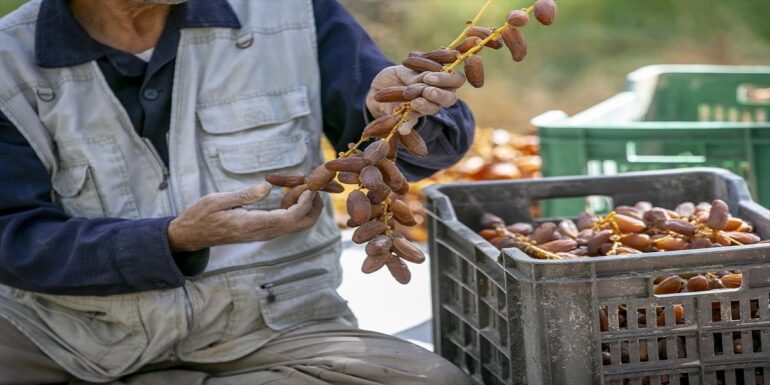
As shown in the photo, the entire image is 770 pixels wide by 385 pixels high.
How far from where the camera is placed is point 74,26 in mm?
2641

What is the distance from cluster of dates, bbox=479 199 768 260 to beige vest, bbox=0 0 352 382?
469 mm

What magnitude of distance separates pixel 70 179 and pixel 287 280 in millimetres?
524

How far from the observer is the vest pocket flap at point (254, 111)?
266 cm

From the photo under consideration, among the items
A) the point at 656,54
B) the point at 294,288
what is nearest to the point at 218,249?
the point at 294,288

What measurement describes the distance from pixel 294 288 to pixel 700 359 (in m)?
0.94

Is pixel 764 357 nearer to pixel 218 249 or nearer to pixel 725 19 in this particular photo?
pixel 218 249

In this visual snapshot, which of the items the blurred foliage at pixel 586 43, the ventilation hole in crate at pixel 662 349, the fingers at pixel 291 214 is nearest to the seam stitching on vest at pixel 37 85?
the fingers at pixel 291 214

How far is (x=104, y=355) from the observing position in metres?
2.58

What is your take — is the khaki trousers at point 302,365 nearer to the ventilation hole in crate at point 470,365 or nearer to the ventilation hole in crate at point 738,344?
the ventilation hole in crate at point 470,365

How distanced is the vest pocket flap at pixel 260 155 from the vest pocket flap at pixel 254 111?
0.14 ft

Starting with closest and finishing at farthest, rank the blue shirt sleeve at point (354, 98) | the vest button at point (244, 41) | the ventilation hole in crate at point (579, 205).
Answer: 1. the blue shirt sleeve at point (354, 98)
2. the vest button at point (244, 41)
3. the ventilation hole in crate at point (579, 205)

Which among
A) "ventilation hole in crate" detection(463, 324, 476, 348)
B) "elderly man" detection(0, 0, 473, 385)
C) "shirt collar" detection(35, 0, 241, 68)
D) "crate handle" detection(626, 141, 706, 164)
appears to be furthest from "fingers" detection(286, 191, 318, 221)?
"crate handle" detection(626, 141, 706, 164)

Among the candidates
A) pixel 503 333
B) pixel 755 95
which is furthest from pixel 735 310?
pixel 755 95

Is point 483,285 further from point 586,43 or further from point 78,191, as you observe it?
point 586,43
